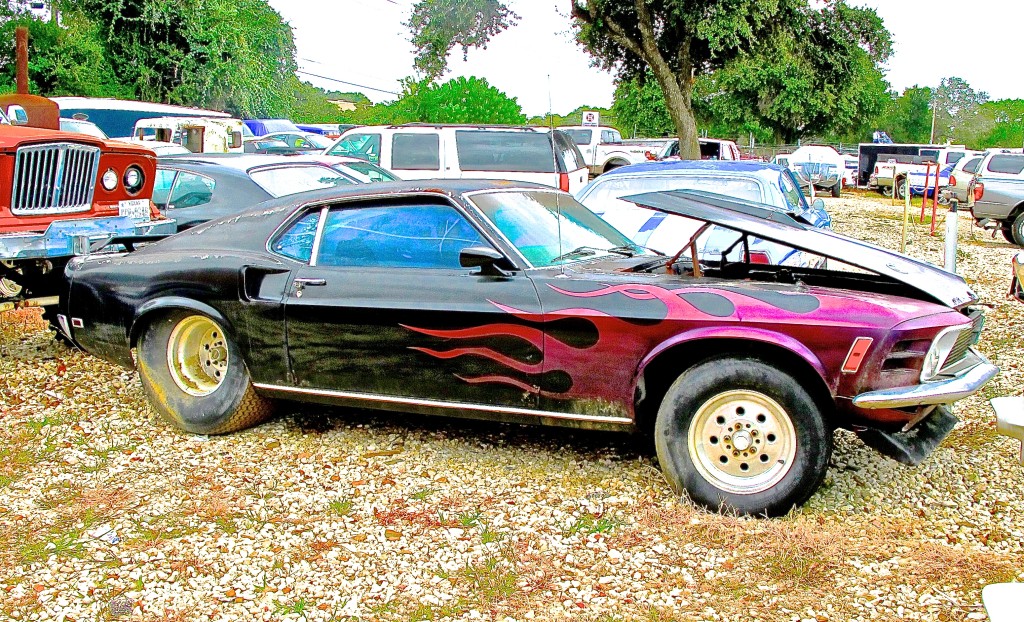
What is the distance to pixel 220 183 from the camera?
8.07 metres

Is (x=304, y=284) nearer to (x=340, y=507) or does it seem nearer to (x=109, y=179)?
(x=340, y=507)

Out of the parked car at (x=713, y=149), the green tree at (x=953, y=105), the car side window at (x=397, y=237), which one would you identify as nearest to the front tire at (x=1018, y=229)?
the parked car at (x=713, y=149)

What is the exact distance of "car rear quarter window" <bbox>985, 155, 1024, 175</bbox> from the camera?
62.0 feet

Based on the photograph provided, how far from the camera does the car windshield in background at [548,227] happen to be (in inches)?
183

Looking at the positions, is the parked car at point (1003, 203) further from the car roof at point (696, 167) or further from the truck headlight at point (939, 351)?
the truck headlight at point (939, 351)

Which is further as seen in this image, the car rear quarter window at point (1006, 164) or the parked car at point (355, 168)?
the car rear quarter window at point (1006, 164)

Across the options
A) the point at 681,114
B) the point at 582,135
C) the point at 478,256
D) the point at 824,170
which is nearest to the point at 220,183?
the point at 478,256

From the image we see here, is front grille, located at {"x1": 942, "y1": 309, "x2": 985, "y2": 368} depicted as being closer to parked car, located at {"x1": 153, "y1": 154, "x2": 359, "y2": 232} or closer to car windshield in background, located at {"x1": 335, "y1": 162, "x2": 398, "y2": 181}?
parked car, located at {"x1": 153, "y1": 154, "x2": 359, "y2": 232}

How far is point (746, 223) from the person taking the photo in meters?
4.30

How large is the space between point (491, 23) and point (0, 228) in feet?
67.2

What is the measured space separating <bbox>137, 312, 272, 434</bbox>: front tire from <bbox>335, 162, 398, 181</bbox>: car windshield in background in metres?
4.41

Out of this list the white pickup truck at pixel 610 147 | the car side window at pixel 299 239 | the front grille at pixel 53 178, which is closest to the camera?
the car side window at pixel 299 239

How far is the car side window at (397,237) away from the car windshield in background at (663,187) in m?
4.26

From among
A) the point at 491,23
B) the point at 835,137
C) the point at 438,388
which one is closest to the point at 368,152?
the point at 438,388
